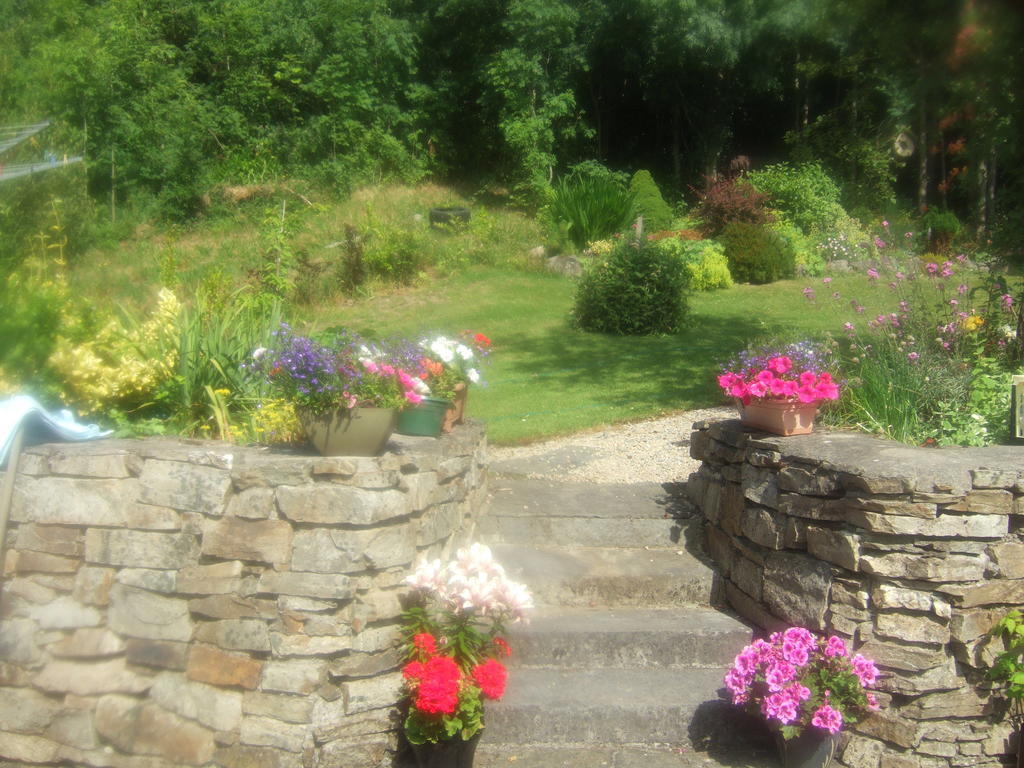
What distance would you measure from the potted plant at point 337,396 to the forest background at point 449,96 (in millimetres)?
10871

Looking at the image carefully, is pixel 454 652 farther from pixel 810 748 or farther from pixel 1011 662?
Answer: pixel 1011 662

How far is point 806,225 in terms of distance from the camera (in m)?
14.8

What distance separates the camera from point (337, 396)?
351 cm

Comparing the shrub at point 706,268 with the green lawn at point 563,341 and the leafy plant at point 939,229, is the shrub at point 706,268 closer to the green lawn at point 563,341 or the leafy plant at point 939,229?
the green lawn at point 563,341

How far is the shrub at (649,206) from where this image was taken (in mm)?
14797

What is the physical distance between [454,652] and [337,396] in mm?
1021

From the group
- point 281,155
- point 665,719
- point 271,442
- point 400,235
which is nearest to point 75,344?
point 271,442

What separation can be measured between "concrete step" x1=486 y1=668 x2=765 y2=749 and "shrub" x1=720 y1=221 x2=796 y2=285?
362 inches

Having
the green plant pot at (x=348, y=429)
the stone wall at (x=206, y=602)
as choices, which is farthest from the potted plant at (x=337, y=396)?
the stone wall at (x=206, y=602)

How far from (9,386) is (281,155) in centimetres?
1396

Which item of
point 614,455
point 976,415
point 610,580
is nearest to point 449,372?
point 610,580

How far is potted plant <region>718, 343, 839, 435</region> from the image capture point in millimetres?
4090

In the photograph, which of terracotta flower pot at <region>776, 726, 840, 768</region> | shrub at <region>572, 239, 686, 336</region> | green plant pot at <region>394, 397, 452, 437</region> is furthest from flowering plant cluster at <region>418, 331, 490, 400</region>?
shrub at <region>572, 239, 686, 336</region>

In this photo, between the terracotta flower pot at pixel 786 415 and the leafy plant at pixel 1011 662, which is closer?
the leafy plant at pixel 1011 662
